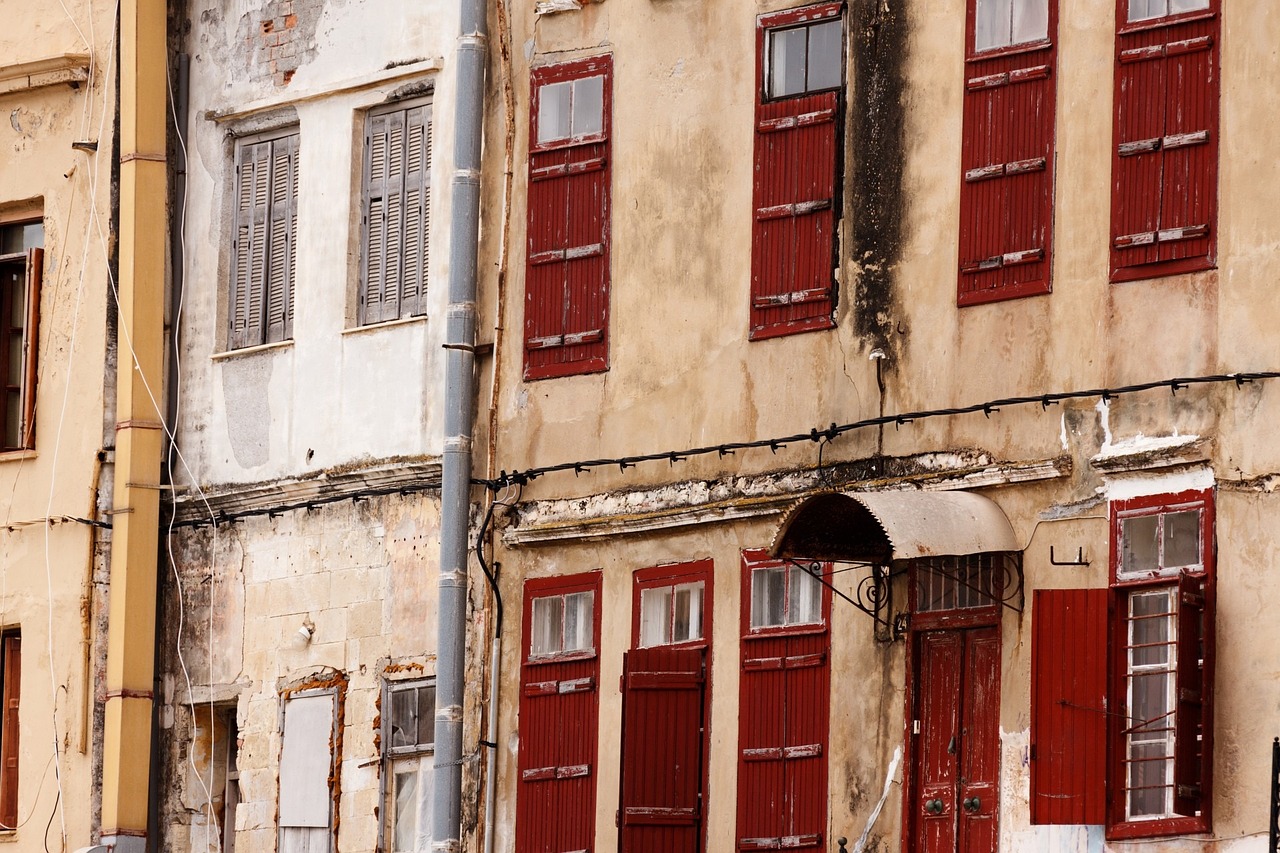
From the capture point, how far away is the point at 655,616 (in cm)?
1911

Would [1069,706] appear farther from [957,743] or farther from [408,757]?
[408,757]

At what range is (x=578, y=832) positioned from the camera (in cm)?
1919

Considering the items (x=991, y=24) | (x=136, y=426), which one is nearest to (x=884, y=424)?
(x=991, y=24)

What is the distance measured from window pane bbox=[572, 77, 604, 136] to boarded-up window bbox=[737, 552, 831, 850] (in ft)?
10.1

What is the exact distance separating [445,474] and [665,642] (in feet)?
6.30

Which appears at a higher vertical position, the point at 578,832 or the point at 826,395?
the point at 826,395

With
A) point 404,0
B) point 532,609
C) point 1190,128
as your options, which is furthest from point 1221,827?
point 404,0

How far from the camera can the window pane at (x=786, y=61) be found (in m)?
18.9

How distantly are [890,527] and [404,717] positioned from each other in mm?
4702

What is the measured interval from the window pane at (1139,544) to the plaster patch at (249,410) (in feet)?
22.5

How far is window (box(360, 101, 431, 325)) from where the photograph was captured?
68.2 ft

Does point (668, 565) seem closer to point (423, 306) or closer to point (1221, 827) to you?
point (423, 306)

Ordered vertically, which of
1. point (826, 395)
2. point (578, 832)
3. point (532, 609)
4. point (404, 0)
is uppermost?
point (404, 0)

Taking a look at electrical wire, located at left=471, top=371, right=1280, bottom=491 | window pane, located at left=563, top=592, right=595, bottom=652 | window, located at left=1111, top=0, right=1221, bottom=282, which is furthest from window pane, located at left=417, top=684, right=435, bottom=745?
window, located at left=1111, top=0, right=1221, bottom=282
